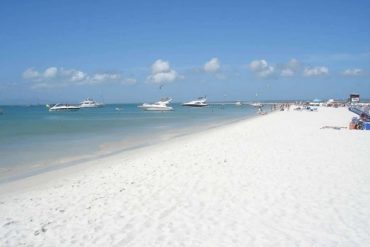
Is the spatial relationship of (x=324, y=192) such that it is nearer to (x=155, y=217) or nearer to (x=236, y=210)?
(x=236, y=210)

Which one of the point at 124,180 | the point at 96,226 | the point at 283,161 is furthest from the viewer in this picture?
the point at 283,161

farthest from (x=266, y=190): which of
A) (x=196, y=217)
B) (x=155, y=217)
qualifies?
(x=155, y=217)

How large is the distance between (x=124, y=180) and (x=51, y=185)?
2.26 meters

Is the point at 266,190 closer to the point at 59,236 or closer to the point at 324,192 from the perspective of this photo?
the point at 324,192

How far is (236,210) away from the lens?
22.8 ft

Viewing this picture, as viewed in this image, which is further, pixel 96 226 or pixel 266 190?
pixel 266 190

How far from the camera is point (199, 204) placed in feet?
24.4

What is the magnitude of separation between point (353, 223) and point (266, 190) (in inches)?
95.2

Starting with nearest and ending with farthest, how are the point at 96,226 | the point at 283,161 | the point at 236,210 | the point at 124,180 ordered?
the point at 96,226 < the point at 236,210 < the point at 124,180 < the point at 283,161

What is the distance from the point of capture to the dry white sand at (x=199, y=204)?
18.9 feet

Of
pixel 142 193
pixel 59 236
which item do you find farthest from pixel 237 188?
pixel 59 236

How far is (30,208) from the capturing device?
25.2 feet

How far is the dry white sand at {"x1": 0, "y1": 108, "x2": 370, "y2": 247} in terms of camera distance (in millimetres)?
5754

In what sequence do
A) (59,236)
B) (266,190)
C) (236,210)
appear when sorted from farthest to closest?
1. (266,190)
2. (236,210)
3. (59,236)
